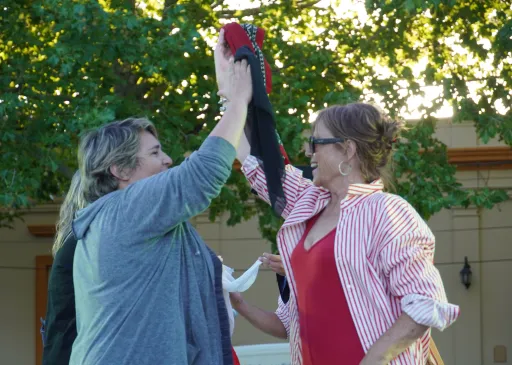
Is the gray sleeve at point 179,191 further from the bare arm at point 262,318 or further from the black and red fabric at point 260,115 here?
the bare arm at point 262,318

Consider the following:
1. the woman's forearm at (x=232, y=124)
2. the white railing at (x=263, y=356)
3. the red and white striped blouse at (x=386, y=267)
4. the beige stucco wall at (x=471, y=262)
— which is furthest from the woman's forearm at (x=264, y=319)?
the beige stucco wall at (x=471, y=262)

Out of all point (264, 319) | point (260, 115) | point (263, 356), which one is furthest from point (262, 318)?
point (263, 356)

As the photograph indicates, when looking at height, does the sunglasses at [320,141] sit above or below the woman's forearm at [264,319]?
above

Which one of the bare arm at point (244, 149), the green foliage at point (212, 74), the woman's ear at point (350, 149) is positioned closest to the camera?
the woman's ear at point (350, 149)

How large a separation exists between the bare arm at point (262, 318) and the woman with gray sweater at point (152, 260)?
0.54 m

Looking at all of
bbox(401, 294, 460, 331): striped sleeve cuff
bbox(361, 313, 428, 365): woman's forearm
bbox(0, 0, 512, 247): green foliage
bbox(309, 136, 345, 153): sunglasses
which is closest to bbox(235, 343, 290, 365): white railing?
bbox(309, 136, 345, 153): sunglasses

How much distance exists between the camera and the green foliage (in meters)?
9.79

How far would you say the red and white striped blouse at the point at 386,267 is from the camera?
318cm

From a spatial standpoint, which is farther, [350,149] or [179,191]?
[350,149]

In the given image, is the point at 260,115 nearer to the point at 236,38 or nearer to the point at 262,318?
the point at 236,38

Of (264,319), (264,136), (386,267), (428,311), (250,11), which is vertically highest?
(250,11)

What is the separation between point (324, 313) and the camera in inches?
135

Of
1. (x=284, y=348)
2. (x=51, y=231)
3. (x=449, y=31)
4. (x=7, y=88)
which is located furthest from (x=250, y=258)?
(x=284, y=348)

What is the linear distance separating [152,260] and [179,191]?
0.27 m
